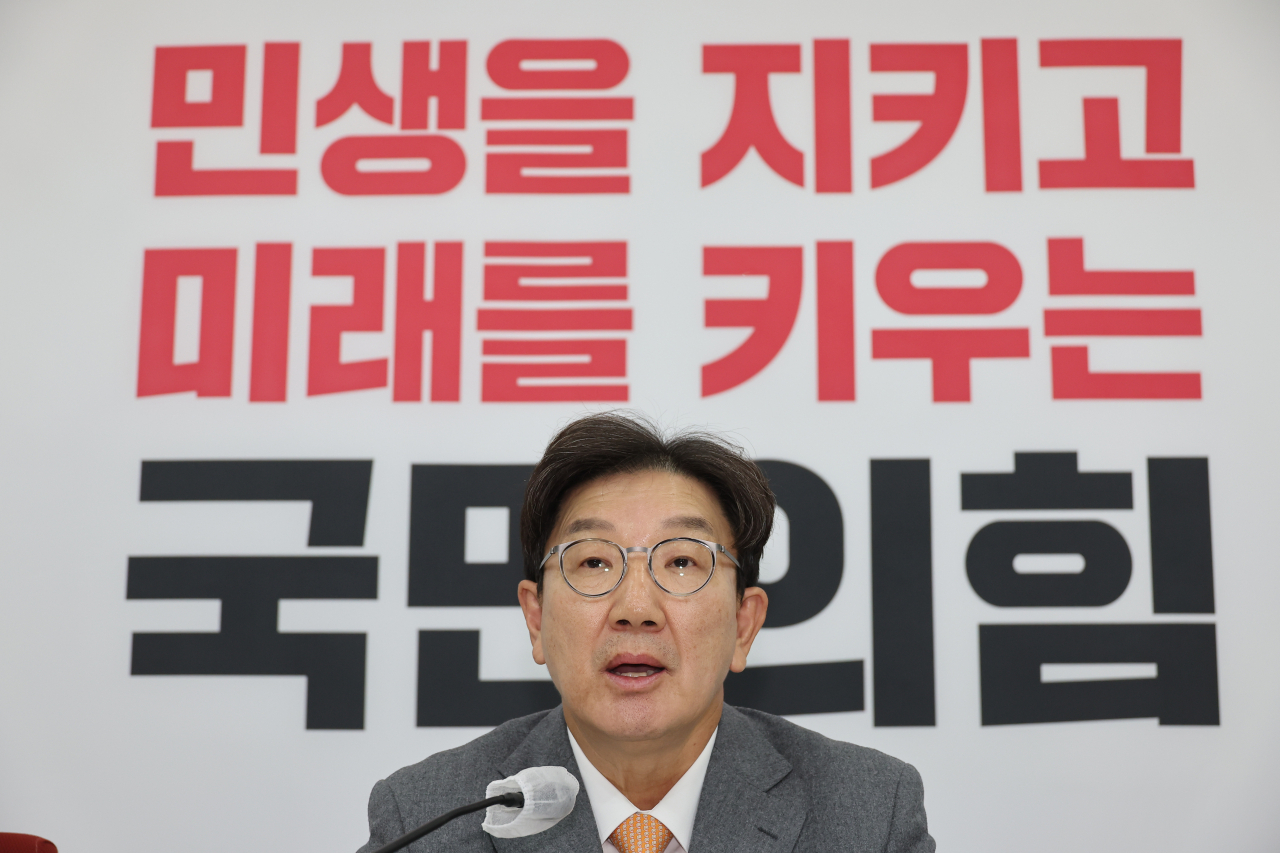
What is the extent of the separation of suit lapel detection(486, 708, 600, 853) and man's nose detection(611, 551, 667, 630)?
282mm

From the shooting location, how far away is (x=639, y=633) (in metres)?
1.52

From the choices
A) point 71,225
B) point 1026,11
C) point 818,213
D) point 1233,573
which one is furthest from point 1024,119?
point 71,225

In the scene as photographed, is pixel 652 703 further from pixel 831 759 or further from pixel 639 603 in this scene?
pixel 831 759

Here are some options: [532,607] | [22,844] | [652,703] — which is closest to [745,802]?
[652,703]

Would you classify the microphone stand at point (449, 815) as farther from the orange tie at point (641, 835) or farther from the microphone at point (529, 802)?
the orange tie at point (641, 835)

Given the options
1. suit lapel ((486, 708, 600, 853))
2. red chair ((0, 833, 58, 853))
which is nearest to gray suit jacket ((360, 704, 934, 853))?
suit lapel ((486, 708, 600, 853))

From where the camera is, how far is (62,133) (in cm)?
235

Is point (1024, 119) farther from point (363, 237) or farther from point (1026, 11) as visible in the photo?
point (363, 237)

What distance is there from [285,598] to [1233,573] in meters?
2.13

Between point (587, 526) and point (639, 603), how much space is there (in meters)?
0.16

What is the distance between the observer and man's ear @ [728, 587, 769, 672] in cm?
172

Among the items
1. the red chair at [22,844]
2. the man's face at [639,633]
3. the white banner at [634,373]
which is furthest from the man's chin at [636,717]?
the red chair at [22,844]

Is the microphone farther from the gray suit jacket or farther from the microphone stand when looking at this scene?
the gray suit jacket

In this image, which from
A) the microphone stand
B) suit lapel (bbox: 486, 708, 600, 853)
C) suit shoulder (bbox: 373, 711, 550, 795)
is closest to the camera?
the microphone stand
